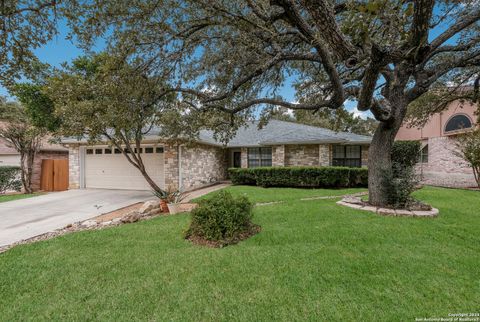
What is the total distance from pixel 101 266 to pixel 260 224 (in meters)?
3.35

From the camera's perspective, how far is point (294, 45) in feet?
21.7

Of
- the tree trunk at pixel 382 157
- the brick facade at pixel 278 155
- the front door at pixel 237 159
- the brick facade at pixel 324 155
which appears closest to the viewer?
the tree trunk at pixel 382 157

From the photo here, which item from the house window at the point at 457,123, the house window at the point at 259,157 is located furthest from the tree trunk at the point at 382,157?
the house window at the point at 457,123

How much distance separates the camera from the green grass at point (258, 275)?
8.20 ft

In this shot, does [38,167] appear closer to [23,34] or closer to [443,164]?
[23,34]

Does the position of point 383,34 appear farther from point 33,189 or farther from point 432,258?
point 33,189

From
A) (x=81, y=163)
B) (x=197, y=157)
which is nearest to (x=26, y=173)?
(x=81, y=163)

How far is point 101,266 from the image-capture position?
3.57 m

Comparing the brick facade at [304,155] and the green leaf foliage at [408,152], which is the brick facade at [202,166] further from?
the green leaf foliage at [408,152]

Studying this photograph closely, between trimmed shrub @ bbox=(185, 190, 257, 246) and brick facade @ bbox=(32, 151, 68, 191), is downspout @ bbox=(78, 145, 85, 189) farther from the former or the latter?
trimmed shrub @ bbox=(185, 190, 257, 246)

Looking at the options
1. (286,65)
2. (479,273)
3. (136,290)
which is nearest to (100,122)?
(136,290)

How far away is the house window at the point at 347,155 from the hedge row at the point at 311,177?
186cm

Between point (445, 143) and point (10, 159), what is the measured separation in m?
30.8

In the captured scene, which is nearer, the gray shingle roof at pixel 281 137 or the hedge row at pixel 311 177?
the hedge row at pixel 311 177
